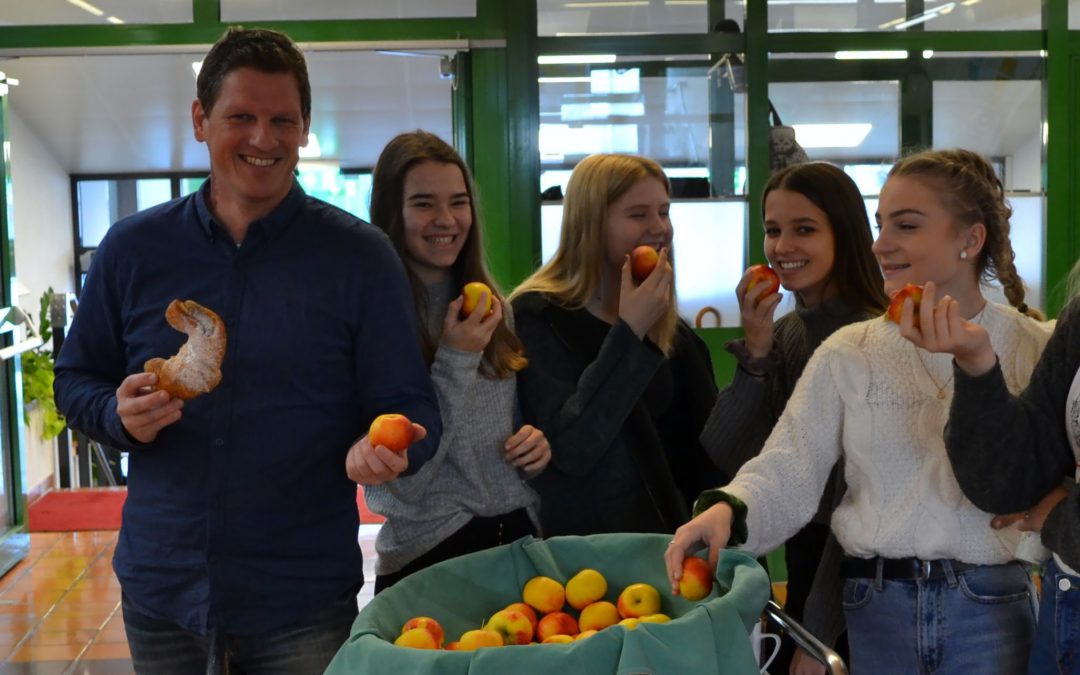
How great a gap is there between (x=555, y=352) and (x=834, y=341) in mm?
575

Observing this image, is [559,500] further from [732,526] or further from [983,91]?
[983,91]

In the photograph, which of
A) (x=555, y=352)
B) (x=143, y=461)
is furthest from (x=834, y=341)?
(x=143, y=461)

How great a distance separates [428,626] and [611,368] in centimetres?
77

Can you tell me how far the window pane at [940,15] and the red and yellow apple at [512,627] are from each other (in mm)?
3786

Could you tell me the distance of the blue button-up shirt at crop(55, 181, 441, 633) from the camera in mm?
1848

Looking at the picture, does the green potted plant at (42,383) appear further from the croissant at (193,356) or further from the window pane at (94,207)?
the croissant at (193,356)

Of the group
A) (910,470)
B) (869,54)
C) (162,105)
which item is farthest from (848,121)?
(162,105)

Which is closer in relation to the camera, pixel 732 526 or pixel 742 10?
pixel 732 526

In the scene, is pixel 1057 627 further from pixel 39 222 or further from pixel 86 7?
pixel 39 222

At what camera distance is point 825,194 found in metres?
2.52

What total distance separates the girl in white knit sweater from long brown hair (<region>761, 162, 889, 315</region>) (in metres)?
0.48

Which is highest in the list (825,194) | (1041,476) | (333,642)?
(825,194)

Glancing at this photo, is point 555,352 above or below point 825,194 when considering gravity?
below

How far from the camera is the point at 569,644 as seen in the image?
137 centimetres
